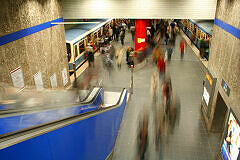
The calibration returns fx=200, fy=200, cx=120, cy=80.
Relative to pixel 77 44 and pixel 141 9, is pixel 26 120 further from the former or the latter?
pixel 77 44

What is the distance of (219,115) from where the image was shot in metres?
6.41

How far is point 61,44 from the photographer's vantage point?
9.66 metres

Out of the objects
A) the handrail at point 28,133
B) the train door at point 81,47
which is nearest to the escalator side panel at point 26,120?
the handrail at point 28,133

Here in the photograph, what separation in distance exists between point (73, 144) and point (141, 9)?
29.1ft

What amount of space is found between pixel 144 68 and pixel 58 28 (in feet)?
19.7

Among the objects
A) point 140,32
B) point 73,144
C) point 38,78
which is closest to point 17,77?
point 38,78

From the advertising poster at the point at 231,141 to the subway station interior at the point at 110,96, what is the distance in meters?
0.02

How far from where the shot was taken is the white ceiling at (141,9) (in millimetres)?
10031

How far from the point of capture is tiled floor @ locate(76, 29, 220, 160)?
5902 millimetres

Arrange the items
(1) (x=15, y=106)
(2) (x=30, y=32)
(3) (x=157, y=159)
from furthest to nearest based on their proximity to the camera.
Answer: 1. (2) (x=30, y=32)
2. (3) (x=157, y=159)
3. (1) (x=15, y=106)

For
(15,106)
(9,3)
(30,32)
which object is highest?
(9,3)

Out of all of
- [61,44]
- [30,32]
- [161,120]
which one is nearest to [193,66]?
[161,120]

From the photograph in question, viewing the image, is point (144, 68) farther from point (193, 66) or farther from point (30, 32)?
point (30, 32)

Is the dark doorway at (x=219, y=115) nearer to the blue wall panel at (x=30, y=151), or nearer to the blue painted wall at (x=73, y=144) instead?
the blue painted wall at (x=73, y=144)
